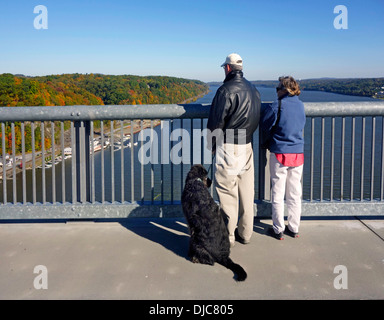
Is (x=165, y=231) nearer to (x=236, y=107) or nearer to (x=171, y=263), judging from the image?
(x=171, y=263)

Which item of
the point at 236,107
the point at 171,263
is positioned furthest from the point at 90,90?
the point at 171,263

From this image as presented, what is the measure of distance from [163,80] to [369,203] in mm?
129583

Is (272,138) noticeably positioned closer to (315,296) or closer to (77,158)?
(315,296)

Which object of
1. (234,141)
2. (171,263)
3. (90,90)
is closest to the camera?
(171,263)

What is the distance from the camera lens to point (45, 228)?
4.67m

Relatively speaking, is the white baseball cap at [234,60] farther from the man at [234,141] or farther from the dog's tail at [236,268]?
the dog's tail at [236,268]

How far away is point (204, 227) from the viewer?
3.72 metres

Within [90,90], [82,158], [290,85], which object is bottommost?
[82,158]

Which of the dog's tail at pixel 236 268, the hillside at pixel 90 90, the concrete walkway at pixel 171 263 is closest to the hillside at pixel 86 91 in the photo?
the hillside at pixel 90 90

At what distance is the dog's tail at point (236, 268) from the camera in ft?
11.0

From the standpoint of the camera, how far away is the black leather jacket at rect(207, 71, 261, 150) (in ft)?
12.7

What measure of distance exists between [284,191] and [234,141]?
2.81 ft

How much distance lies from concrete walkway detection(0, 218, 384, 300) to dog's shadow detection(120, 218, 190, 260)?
0.04ft
